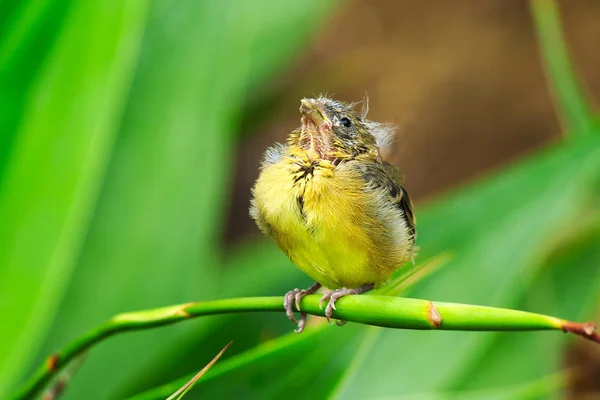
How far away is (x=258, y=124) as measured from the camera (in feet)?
9.19

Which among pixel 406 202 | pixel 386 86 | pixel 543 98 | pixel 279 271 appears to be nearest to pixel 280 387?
pixel 406 202

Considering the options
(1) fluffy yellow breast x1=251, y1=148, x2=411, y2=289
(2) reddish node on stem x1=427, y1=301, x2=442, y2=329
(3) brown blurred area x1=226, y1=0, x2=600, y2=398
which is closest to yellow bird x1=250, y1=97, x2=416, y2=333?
(1) fluffy yellow breast x1=251, y1=148, x2=411, y2=289

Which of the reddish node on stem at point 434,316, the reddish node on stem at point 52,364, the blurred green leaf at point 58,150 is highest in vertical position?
the blurred green leaf at point 58,150

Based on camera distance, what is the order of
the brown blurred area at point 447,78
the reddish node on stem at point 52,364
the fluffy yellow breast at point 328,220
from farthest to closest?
1. the brown blurred area at point 447,78
2. the fluffy yellow breast at point 328,220
3. the reddish node on stem at point 52,364

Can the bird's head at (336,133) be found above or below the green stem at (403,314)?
above

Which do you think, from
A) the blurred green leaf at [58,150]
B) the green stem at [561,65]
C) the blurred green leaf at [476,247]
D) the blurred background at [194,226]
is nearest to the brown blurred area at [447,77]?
the blurred background at [194,226]

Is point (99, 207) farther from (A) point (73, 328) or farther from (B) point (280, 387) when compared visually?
(B) point (280, 387)

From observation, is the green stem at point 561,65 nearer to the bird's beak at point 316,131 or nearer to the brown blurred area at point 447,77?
the bird's beak at point 316,131

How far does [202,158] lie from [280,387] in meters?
0.83

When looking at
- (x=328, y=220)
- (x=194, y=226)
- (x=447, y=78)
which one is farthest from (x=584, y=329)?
(x=447, y=78)

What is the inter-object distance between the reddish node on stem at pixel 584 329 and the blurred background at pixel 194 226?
0.41 metres

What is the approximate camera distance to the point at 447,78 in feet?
13.7

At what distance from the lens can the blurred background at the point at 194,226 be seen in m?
1.46

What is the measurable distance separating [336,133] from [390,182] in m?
0.11
